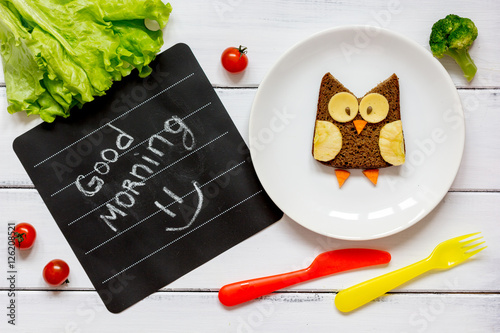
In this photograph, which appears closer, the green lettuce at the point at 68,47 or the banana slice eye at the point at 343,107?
the green lettuce at the point at 68,47

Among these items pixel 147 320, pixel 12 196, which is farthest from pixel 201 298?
pixel 12 196

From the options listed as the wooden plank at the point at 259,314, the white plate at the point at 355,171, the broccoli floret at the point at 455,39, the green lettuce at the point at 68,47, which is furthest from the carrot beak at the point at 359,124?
the green lettuce at the point at 68,47

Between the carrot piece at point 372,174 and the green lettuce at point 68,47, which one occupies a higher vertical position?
the green lettuce at point 68,47

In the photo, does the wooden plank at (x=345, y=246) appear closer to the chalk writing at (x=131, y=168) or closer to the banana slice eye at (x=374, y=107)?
the chalk writing at (x=131, y=168)

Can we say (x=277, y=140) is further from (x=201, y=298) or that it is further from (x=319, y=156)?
(x=201, y=298)

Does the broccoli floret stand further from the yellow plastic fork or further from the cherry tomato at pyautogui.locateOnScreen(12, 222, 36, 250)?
the cherry tomato at pyautogui.locateOnScreen(12, 222, 36, 250)

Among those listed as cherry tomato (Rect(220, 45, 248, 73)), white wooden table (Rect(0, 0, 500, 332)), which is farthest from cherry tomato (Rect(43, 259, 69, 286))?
cherry tomato (Rect(220, 45, 248, 73))
